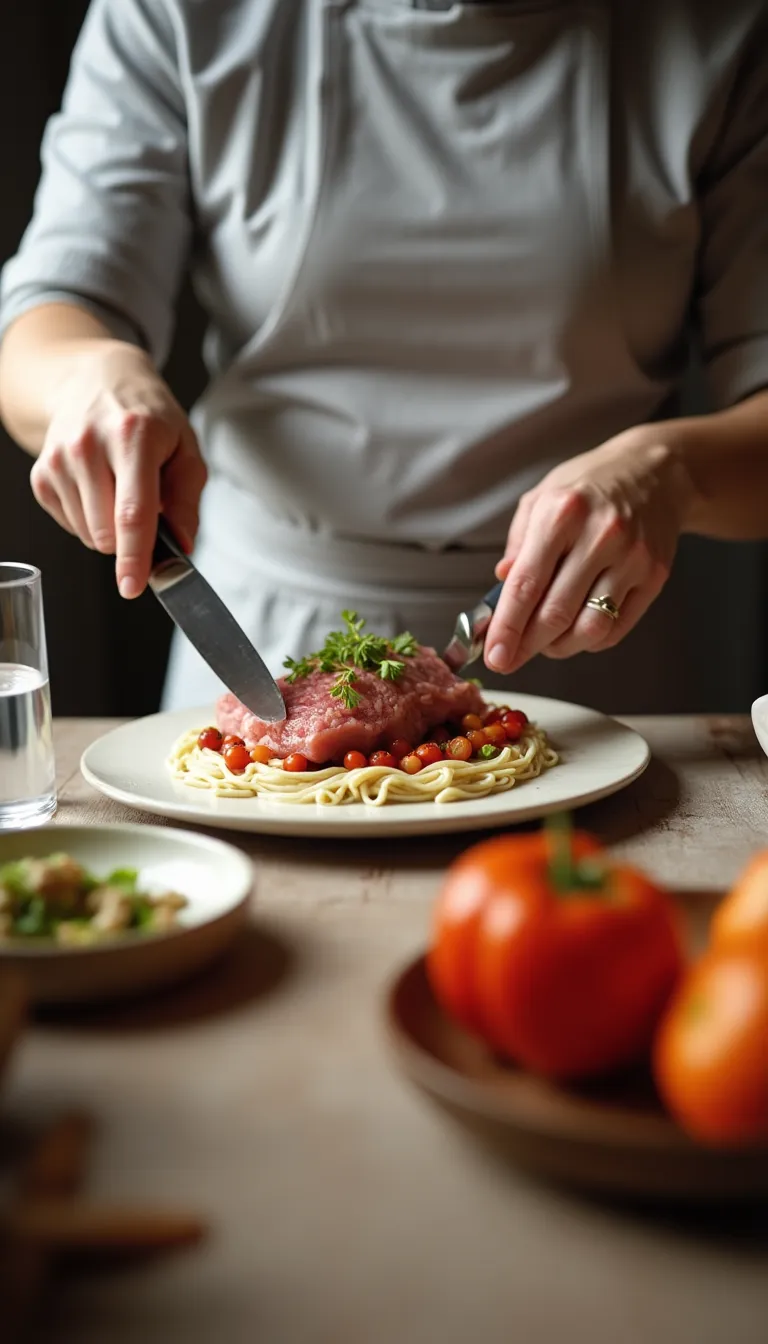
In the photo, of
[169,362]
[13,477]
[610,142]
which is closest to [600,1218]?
[610,142]

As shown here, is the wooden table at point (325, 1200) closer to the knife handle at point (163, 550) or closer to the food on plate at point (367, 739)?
the food on plate at point (367, 739)

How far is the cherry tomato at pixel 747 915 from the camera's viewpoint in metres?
0.85

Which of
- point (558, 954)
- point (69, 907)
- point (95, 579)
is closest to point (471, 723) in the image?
point (69, 907)

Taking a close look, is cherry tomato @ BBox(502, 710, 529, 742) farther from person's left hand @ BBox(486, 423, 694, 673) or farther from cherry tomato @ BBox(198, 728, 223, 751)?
cherry tomato @ BBox(198, 728, 223, 751)

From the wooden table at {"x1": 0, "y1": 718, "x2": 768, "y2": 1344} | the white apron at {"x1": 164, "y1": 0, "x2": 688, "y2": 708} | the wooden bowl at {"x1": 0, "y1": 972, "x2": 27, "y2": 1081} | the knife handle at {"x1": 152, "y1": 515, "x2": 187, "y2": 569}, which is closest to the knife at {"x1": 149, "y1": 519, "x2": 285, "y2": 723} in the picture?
the knife handle at {"x1": 152, "y1": 515, "x2": 187, "y2": 569}

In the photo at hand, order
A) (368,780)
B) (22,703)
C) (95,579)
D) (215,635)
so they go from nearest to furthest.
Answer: (22,703)
(368,780)
(215,635)
(95,579)

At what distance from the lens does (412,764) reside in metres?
1.64

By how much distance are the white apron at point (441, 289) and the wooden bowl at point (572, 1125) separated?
1.42m

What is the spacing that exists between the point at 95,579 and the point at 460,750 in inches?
83.9

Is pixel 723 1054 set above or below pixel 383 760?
above

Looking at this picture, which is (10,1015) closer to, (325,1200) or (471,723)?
Result: (325,1200)

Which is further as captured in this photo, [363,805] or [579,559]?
[579,559]

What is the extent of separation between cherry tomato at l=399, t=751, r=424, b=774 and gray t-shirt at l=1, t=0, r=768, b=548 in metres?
0.69

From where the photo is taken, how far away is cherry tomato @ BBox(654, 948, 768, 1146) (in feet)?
2.43
